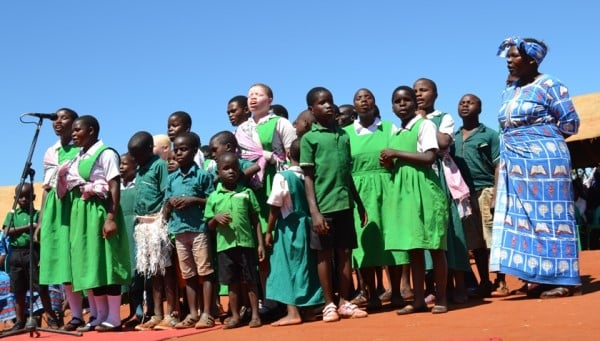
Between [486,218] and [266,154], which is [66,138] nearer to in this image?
[266,154]

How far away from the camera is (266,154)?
23.9 ft

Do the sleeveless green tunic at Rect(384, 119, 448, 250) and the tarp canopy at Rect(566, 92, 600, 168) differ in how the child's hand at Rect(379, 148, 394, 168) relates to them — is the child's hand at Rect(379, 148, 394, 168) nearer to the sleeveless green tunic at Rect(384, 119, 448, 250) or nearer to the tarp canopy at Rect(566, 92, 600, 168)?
the sleeveless green tunic at Rect(384, 119, 448, 250)

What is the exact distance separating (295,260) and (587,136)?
1075cm

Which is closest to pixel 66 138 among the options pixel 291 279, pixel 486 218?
pixel 291 279

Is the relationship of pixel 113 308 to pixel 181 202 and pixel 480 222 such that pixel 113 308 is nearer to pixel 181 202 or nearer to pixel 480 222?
pixel 181 202

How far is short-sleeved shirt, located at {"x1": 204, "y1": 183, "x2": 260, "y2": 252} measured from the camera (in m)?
6.70

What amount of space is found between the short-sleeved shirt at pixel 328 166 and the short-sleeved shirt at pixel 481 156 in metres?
1.66

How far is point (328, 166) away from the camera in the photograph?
6523 millimetres

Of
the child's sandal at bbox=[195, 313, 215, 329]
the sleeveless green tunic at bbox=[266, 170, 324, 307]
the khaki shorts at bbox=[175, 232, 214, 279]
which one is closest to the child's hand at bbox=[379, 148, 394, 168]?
the sleeveless green tunic at bbox=[266, 170, 324, 307]

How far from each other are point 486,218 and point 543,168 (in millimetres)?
1164

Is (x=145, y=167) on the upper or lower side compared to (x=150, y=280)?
upper

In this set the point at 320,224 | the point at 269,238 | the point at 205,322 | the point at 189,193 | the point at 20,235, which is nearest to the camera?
the point at 320,224

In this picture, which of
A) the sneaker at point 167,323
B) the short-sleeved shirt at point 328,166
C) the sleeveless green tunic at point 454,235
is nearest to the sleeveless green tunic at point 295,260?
the short-sleeved shirt at point 328,166

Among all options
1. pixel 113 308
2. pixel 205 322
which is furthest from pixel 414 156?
pixel 113 308
